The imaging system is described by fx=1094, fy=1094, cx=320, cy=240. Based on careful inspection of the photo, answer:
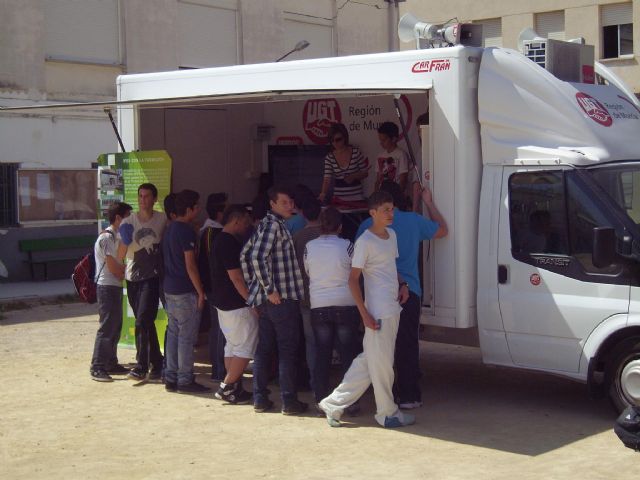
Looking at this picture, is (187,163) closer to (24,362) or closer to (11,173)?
(24,362)

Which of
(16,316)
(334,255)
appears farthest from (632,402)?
(16,316)

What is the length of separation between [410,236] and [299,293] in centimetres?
100

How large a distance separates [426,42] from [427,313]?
2.34m

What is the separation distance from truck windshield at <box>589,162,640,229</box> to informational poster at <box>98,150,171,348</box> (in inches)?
169

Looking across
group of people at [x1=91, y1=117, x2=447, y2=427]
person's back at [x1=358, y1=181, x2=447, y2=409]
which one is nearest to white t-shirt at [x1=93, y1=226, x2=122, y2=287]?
group of people at [x1=91, y1=117, x2=447, y2=427]

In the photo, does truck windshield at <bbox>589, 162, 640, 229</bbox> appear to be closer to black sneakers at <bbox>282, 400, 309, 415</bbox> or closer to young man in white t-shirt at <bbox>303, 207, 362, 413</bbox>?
young man in white t-shirt at <bbox>303, 207, 362, 413</bbox>

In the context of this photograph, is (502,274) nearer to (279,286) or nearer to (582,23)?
(279,286)

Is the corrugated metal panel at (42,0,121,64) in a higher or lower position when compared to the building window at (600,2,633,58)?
lower

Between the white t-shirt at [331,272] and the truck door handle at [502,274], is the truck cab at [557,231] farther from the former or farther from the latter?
the white t-shirt at [331,272]

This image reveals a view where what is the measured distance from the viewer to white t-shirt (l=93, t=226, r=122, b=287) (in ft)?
34.1

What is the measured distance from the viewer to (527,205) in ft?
28.1

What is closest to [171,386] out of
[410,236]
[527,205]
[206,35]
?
[410,236]

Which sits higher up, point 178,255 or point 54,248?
point 178,255

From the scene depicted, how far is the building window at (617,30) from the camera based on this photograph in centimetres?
3198
